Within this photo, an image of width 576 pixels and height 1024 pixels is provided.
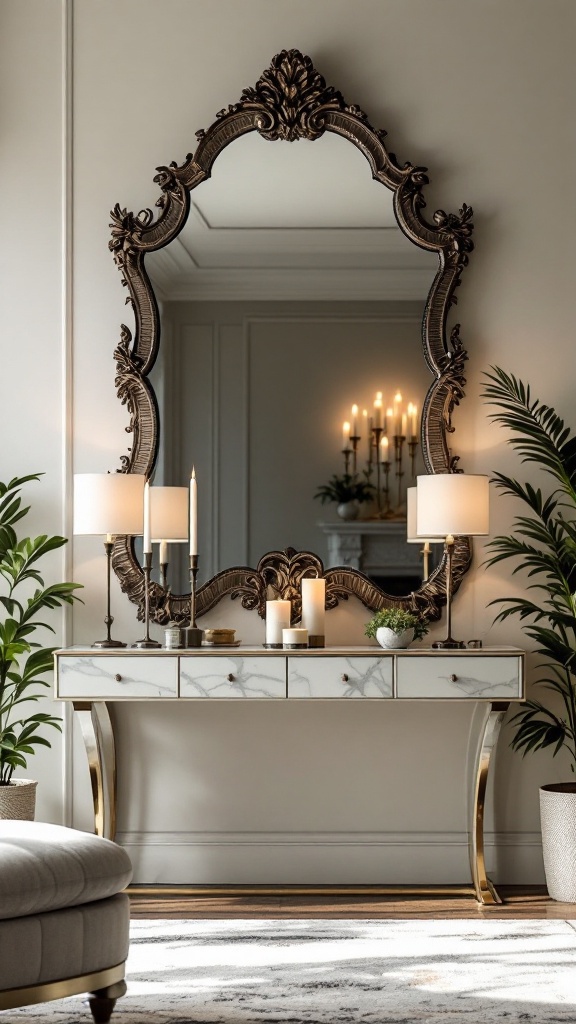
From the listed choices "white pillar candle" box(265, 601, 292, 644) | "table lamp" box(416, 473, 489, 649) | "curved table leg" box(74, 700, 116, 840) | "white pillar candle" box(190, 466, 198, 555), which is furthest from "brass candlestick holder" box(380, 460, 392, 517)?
"curved table leg" box(74, 700, 116, 840)

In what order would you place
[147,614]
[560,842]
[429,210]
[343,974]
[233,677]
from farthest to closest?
[429,210]
[147,614]
[560,842]
[233,677]
[343,974]

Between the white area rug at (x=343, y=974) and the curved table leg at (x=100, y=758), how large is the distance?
18.9 inches

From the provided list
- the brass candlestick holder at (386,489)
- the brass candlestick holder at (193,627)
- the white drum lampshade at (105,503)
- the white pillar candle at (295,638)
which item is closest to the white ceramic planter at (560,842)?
the white pillar candle at (295,638)

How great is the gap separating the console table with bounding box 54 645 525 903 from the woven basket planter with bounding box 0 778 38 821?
1.20 ft

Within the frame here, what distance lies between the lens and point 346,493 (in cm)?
404

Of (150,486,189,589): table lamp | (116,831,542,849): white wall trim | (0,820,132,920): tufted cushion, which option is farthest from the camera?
(116,831,542,849): white wall trim

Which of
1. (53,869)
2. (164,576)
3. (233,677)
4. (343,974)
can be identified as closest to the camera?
(53,869)

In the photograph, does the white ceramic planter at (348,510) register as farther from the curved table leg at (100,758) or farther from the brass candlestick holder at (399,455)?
the curved table leg at (100,758)

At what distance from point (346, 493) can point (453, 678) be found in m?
0.82

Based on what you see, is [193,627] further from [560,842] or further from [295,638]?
[560,842]

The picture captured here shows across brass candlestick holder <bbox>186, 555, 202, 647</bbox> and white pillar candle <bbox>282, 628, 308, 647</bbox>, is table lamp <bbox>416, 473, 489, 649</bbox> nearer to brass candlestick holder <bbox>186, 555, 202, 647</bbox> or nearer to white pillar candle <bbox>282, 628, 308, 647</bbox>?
white pillar candle <bbox>282, 628, 308, 647</bbox>

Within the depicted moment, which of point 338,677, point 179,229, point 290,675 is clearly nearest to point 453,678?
point 338,677

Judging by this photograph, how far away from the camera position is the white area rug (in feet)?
8.64

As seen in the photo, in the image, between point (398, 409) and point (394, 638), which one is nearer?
point (394, 638)
